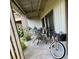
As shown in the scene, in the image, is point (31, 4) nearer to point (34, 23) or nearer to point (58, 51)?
point (58, 51)

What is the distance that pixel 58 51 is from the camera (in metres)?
4.30

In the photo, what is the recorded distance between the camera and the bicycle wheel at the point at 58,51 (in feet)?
13.4

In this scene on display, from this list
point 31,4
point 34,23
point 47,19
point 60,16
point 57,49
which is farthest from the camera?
point 34,23

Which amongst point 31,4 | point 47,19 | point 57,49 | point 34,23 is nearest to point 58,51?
point 57,49

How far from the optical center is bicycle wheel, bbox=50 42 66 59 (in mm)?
4086

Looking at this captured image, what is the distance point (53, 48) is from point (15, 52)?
1496 mm

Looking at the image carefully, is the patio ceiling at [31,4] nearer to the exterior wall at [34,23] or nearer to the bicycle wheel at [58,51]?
the bicycle wheel at [58,51]

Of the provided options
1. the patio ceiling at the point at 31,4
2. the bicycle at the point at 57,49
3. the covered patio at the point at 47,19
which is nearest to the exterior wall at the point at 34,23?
the patio ceiling at the point at 31,4

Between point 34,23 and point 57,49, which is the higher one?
point 34,23

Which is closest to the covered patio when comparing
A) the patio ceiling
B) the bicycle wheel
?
the patio ceiling

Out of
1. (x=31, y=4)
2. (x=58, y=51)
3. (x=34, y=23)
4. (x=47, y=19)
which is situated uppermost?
(x=31, y=4)
